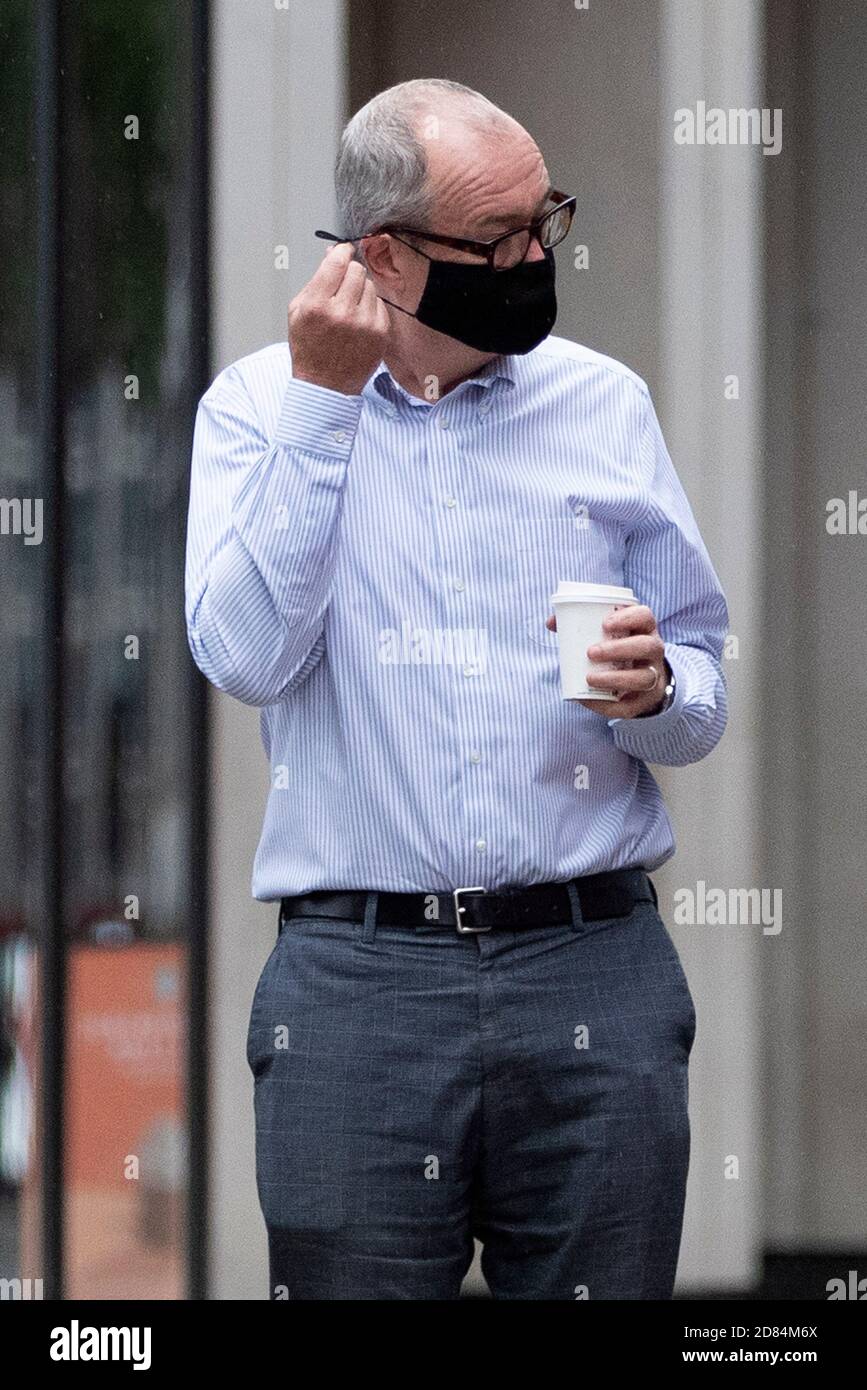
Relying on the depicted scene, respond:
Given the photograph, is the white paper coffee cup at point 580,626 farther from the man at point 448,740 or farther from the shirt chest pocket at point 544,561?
the shirt chest pocket at point 544,561

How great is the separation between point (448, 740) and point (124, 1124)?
170 cm

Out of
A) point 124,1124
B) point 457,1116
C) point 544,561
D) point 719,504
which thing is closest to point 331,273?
point 544,561

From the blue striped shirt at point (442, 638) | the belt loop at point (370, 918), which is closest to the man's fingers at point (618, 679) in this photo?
the blue striped shirt at point (442, 638)

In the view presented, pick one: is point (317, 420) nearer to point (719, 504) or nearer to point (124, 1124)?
point (719, 504)

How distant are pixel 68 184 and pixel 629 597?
1.86 metres

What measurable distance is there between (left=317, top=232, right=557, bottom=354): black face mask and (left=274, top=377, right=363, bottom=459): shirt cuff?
0.21 metres

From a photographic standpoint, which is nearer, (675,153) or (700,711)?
(700,711)

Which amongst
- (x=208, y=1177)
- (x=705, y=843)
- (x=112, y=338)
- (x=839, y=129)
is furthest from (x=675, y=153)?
(x=208, y=1177)

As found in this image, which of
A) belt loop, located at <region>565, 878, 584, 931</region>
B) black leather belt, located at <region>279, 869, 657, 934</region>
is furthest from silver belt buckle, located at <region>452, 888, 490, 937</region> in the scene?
belt loop, located at <region>565, 878, 584, 931</region>

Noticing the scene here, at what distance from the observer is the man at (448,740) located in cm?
188

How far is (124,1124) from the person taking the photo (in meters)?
3.29

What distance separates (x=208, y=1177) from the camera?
10.9 feet

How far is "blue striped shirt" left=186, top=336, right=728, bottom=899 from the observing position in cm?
193
